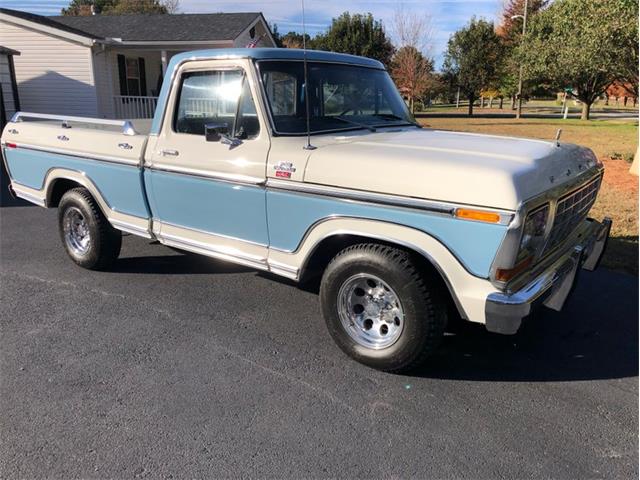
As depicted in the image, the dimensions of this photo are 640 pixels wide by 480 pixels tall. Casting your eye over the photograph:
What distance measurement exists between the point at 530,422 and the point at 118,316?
10.2ft

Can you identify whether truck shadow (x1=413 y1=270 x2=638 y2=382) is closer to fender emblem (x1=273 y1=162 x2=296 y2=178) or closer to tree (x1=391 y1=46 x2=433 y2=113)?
fender emblem (x1=273 y1=162 x2=296 y2=178)

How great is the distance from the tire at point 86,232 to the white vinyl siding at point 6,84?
12.5 meters

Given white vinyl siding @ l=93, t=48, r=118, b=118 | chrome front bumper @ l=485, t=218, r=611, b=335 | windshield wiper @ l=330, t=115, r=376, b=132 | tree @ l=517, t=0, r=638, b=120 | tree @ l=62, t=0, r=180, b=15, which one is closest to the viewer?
→ chrome front bumper @ l=485, t=218, r=611, b=335

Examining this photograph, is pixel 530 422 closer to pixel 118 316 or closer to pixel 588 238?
pixel 588 238

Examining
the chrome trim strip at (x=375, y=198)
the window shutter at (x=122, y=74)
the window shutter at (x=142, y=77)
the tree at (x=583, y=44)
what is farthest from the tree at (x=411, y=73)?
the chrome trim strip at (x=375, y=198)

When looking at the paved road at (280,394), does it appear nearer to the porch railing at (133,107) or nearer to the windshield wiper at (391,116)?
the windshield wiper at (391,116)

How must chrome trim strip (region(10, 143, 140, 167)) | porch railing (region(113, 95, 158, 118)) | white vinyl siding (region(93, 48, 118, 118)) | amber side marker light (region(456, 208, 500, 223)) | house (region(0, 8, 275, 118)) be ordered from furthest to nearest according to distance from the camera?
porch railing (region(113, 95, 158, 118))
white vinyl siding (region(93, 48, 118, 118))
house (region(0, 8, 275, 118))
chrome trim strip (region(10, 143, 140, 167))
amber side marker light (region(456, 208, 500, 223))

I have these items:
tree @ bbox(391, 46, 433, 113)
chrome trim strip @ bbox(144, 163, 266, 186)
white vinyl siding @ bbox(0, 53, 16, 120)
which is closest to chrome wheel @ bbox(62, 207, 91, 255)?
chrome trim strip @ bbox(144, 163, 266, 186)

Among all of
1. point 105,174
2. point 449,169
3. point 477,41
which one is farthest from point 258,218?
point 477,41

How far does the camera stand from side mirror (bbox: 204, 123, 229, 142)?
3.71 meters

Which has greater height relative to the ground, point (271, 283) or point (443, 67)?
point (443, 67)

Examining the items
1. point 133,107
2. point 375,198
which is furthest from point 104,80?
point 375,198

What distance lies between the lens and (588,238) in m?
3.89

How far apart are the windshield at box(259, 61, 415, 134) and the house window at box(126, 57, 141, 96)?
1775 cm
